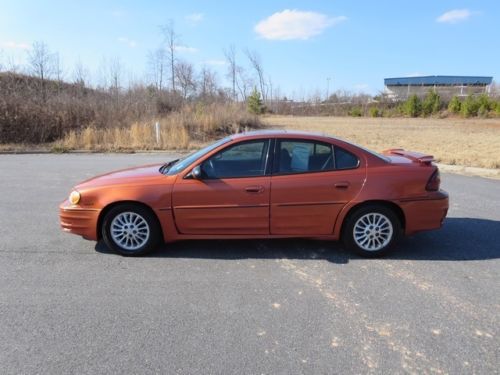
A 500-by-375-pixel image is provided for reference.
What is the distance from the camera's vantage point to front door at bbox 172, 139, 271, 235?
182 inches

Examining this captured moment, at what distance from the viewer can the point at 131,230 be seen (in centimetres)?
477

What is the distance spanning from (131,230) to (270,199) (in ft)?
5.52

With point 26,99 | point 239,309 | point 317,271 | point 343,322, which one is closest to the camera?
point 343,322

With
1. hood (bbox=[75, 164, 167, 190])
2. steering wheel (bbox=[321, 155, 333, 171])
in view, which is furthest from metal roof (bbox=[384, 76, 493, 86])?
hood (bbox=[75, 164, 167, 190])

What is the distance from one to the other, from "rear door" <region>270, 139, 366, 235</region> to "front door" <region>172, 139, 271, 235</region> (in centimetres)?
15

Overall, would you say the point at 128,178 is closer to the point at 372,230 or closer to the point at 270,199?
the point at 270,199

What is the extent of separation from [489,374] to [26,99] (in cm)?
2032

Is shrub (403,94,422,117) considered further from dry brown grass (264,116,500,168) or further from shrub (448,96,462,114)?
dry brown grass (264,116,500,168)

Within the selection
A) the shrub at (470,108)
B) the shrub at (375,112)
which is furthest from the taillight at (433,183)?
the shrub at (375,112)

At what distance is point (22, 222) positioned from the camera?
6141 millimetres

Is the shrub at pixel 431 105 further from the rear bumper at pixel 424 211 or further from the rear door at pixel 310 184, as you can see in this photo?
the rear door at pixel 310 184

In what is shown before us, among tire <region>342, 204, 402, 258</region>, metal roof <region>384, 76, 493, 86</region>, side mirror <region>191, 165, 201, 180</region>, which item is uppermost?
metal roof <region>384, 76, 493, 86</region>

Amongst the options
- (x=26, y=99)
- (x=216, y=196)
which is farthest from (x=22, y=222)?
(x=26, y=99)

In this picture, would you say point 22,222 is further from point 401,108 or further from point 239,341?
point 401,108
